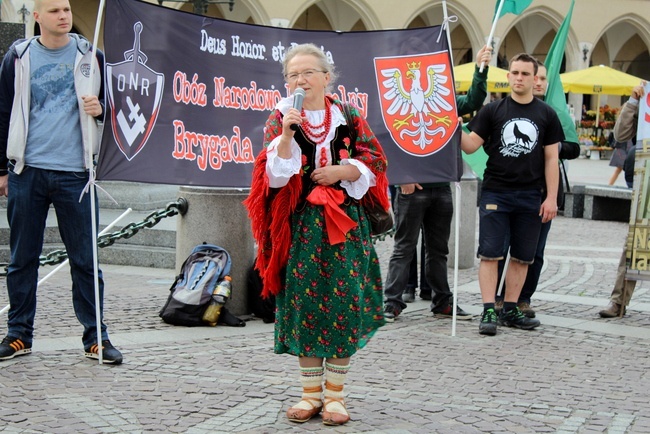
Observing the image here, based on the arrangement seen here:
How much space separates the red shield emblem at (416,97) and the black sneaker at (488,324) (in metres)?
1.22

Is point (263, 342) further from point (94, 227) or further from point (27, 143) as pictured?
point (27, 143)

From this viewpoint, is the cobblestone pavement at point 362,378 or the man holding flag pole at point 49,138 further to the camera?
the man holding flag pole at point 49,138

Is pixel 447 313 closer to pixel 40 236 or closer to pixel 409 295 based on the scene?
pixel 409 295

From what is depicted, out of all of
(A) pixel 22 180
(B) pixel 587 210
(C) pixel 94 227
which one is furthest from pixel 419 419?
(B) pixel 587 210

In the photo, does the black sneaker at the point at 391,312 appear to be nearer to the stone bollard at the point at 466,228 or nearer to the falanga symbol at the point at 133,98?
the falanga symbol at the point at 133,98

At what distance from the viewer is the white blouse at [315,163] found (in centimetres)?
408

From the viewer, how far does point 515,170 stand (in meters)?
6.47

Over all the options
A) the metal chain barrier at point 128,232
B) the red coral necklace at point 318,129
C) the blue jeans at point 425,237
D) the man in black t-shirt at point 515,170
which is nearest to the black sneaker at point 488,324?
the man in black t-shirt at point 515,170

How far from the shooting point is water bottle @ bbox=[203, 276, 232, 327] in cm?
636

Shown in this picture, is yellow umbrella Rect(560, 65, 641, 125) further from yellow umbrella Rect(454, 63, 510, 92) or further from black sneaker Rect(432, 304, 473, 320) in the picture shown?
black sneaker Rect(432, 304, 473, 320)

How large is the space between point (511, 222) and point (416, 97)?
3.88ft

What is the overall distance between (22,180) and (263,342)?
1.86 metres

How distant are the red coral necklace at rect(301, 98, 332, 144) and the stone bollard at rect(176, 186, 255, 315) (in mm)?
2577

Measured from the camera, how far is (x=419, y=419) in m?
4.40
